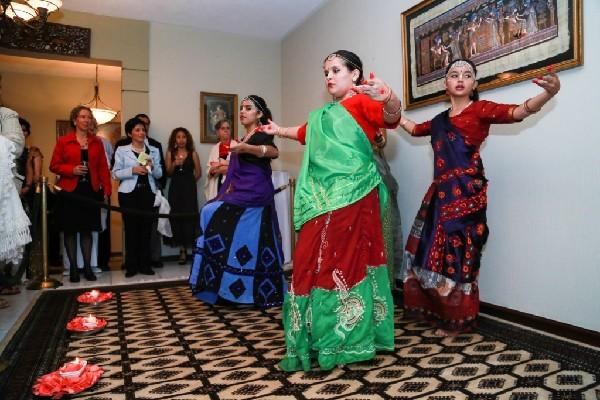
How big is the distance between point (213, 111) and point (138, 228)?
191cm

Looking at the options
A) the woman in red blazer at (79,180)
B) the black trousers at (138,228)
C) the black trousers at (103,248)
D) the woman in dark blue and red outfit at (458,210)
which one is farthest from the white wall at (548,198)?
the black trousers at (103,248)

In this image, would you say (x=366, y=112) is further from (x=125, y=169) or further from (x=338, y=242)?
(x=125, y=169)

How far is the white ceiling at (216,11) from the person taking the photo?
513 centimetres

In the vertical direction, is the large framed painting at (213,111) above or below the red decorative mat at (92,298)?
above

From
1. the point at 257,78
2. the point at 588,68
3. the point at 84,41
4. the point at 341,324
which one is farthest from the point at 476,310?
the point at 84,41

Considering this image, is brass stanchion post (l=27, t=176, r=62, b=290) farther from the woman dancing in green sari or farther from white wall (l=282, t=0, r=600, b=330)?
white wall (l=282, t=0, r=600, b=330)

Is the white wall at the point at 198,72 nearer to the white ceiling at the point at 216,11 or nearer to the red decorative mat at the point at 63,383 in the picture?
the white ceiling at the point at 216,11

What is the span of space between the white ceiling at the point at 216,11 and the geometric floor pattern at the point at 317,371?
365 cm

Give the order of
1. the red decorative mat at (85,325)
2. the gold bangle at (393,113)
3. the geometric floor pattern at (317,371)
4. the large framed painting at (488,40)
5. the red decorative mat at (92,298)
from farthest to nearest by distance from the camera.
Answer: the red decorative mat at (92,298) < the red decorative mat at (85,325) < the large framed painting at (488,40) < the gold bangle at (393,113) < the geometric floor pattern at (317,371)

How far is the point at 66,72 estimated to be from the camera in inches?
317

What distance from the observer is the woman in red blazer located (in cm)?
437

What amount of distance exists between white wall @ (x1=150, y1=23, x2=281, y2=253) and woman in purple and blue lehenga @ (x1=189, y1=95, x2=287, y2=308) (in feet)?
8.89

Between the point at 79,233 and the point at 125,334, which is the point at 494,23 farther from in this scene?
the point at 79,233

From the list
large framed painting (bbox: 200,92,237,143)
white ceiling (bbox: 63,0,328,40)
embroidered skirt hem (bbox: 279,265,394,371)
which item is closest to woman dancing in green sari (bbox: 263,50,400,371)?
embroidered skirt hem (bbox: 279,265,394,371)
